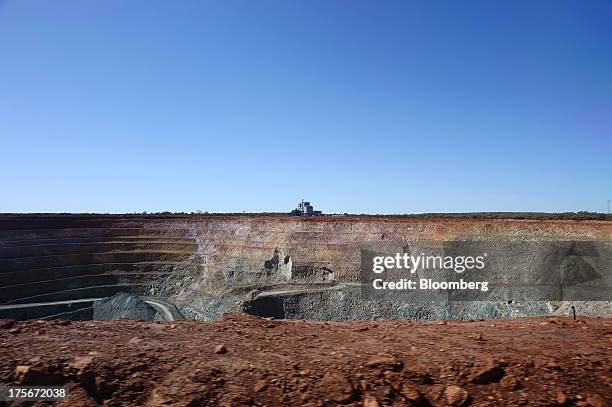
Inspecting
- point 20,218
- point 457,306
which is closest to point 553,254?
point 457,306

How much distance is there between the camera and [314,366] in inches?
263

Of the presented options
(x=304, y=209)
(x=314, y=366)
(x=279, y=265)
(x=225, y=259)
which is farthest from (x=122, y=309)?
(x=304, y=209)

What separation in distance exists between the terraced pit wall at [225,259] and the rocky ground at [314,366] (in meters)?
22.0

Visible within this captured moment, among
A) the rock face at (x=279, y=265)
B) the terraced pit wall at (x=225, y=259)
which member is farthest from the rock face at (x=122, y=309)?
the rock face at (x=279, y=265)

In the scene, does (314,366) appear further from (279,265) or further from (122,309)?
(279,265)

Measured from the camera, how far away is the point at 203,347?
765 cm

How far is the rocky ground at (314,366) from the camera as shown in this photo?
601 centimetres

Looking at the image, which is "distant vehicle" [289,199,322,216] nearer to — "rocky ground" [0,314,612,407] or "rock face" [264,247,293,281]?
"rock face" [264,247,293,281]

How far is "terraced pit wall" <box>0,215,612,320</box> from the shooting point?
32.9m

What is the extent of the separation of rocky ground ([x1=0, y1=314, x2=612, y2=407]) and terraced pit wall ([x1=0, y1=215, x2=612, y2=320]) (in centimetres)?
2198

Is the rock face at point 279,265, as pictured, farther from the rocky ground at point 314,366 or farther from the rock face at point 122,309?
the rocky ground at point 314,366

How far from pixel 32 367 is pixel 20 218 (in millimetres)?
47867

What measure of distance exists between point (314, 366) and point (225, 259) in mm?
38748

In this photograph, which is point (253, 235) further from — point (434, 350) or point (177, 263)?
point (434, 350)
